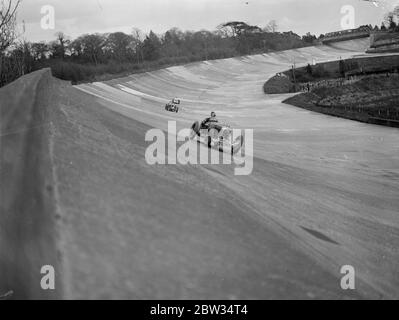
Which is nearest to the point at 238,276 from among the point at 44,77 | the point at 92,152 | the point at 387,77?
the point at 92,152

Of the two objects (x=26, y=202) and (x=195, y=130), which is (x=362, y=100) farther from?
(x=26, y=202)

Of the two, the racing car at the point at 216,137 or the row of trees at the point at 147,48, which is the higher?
the row of trees at the point at 147,48

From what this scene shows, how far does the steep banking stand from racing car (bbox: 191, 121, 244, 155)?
4037mm

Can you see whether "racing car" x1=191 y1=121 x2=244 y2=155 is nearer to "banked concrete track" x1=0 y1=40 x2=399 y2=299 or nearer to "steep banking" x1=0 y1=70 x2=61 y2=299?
"banked concrete track" x1=0 y1=40 x2=399 y2=299

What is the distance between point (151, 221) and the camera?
12.5ft

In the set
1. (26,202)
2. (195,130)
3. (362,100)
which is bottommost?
(26,202)

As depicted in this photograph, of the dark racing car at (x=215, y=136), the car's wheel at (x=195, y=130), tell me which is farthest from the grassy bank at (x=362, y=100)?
the car's wheel at (x=195, y=130)

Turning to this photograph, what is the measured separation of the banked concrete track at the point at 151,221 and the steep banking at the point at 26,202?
0.04 feet

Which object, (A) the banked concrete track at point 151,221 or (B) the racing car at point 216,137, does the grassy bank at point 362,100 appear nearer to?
(B) the racing car at point 216,137

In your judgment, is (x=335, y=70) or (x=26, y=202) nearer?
(x=26, y=202)

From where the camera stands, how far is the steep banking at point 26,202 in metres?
3.22

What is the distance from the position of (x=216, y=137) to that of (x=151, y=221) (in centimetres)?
549

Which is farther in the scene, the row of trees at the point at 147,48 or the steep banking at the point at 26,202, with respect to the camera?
the row of trees at the point at 147,48

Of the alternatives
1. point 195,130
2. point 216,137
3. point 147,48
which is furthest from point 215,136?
point 147,48
